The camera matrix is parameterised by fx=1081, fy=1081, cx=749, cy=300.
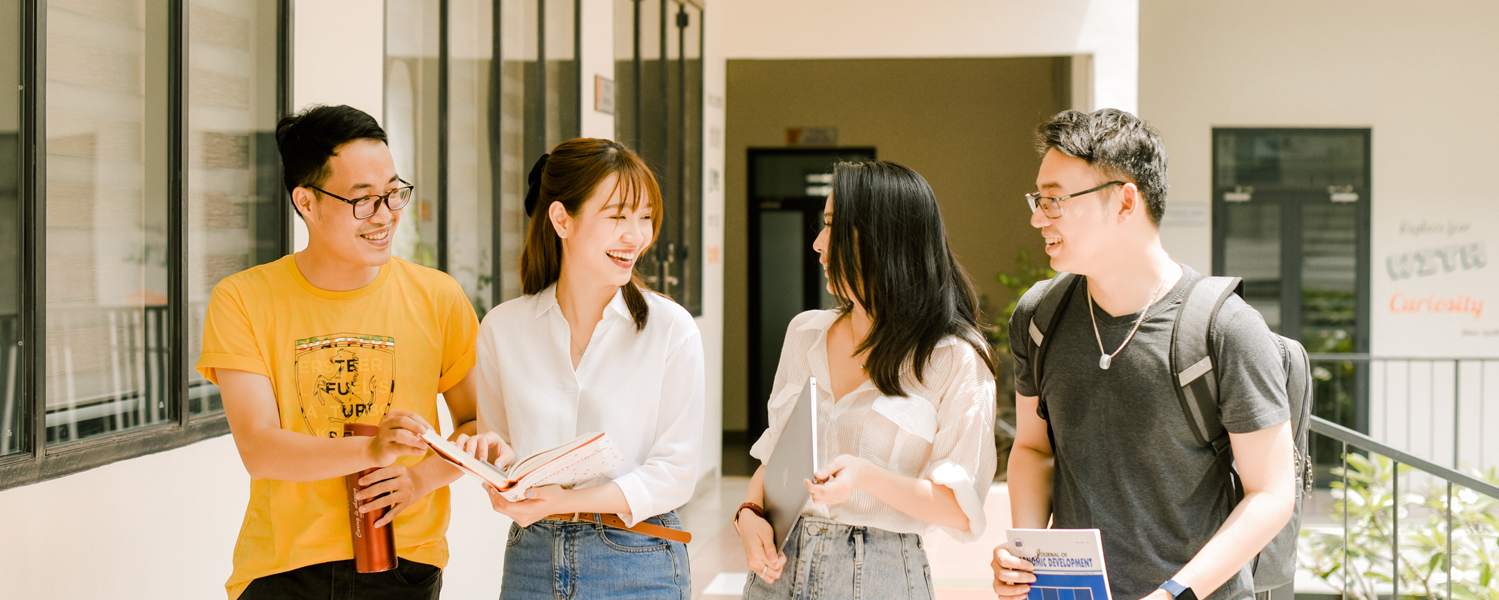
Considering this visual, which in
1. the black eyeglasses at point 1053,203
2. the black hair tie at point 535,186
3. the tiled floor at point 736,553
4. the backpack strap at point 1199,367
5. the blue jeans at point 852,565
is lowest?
the tiled floor at point 736,553

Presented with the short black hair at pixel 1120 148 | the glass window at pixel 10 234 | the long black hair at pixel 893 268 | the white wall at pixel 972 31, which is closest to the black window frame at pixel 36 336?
the glass window at pixel 10 234

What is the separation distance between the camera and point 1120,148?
5.03 ft

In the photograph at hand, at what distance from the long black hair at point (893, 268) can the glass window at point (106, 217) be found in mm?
1532

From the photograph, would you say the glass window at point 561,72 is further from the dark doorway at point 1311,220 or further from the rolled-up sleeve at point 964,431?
the dark doorway at point 1311,220

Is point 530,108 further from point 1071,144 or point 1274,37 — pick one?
point 1274,37

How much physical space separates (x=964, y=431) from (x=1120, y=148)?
1.50ft

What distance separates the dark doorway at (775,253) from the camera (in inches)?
361

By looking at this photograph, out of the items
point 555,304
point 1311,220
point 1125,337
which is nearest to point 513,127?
point 555,304

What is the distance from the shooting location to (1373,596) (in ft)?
14.5

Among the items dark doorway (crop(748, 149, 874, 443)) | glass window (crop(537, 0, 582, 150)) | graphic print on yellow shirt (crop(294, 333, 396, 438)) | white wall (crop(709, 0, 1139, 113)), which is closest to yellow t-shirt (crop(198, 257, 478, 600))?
graphic print on yellow shirt (crop(294, 333, 396, 438))

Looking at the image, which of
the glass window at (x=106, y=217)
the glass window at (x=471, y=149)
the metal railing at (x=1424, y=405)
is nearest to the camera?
the glass window at (x=106, y=217)

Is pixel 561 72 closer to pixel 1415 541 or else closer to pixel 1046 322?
pixel 1046 322

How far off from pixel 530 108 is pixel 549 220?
9.74 feet

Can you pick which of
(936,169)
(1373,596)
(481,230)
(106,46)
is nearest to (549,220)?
(106,46)
